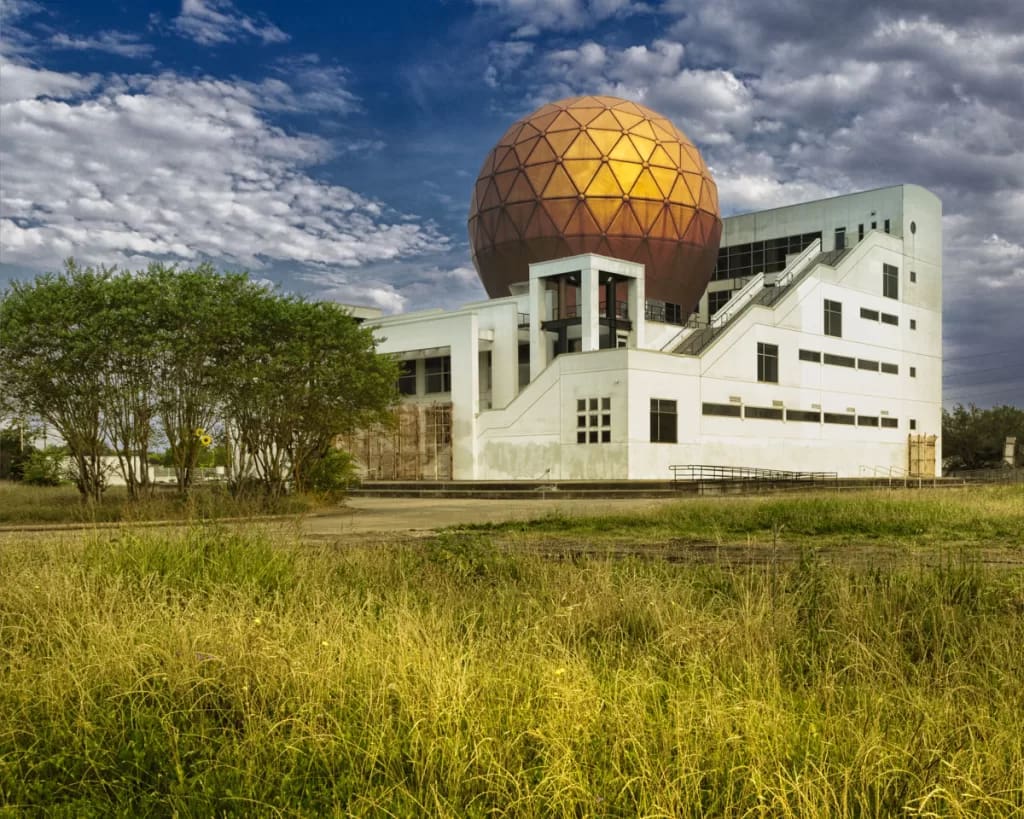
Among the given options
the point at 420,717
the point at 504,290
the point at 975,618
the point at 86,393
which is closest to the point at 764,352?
the point at 504,290

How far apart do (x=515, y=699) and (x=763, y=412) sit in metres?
45.6

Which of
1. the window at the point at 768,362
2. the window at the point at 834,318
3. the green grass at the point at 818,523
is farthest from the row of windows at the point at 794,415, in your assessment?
the green grass at the point at 818,523

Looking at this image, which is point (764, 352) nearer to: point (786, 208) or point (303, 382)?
point (786, 208)

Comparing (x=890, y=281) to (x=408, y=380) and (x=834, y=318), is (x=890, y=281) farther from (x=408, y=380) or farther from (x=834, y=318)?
(x=408, y=380)

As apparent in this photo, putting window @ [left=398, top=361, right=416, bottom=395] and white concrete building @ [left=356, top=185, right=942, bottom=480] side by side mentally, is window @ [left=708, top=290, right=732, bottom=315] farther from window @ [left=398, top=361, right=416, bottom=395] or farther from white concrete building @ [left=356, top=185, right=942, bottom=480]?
window @ [left=398, top=361, right=416, bottom=395]

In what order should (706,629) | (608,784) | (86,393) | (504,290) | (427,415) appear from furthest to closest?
1. (504,290)
2. (427,415)
3. (86,393)
4. (706,629)
5. (608,784)

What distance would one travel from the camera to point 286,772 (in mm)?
4500

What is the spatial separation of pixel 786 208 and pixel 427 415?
3172 cm

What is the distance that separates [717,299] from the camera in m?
68.4

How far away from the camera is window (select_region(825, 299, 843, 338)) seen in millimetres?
53781

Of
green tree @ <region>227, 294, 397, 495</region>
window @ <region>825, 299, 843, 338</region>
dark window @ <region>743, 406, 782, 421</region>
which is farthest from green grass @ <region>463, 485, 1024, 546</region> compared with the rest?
window @ <region>825, 299, 843, 338</region>

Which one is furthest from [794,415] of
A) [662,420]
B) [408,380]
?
[408,380]

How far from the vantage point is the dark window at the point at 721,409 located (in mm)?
45375

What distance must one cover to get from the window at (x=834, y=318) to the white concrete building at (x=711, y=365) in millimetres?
117
